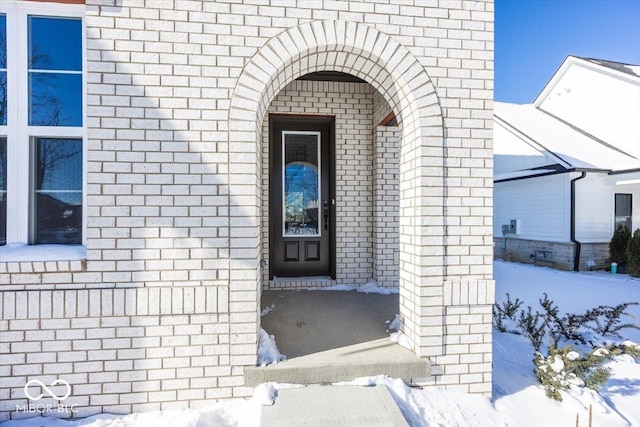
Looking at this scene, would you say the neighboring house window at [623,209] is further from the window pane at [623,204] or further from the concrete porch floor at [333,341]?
the concrete porch floor at [333,341]

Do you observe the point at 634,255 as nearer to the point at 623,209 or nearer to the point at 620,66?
the point at 623,209

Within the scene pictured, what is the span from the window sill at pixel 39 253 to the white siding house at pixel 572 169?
35.5ft

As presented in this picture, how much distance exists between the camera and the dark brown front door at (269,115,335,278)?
183 inches

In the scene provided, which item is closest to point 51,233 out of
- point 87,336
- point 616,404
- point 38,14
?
point 87,336

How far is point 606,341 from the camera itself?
3.65 m

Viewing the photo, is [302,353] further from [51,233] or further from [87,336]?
[51,233]

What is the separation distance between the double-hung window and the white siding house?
1073 centimetres

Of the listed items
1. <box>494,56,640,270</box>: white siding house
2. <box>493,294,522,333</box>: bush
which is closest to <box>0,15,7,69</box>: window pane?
<box>493,294,522,333</box>: bush

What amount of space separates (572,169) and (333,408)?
979cm

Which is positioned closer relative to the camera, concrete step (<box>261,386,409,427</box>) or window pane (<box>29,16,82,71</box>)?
concrete step (<box>261,386,409,427</box>)

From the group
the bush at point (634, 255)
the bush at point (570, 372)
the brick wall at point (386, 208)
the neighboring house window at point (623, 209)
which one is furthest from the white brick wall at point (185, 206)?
the neighboring house window at point (623, 209)

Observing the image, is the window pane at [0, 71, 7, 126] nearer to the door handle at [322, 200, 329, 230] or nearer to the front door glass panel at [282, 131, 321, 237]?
the front door glass panel at [282, 131, 321, 237]

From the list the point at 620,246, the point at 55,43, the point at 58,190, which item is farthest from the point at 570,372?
the point at 620,246

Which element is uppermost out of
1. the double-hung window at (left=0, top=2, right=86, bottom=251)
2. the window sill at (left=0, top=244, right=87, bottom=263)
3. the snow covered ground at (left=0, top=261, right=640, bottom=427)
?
the double-hung window at (left=0, top=2, right=86, bottom=251)
